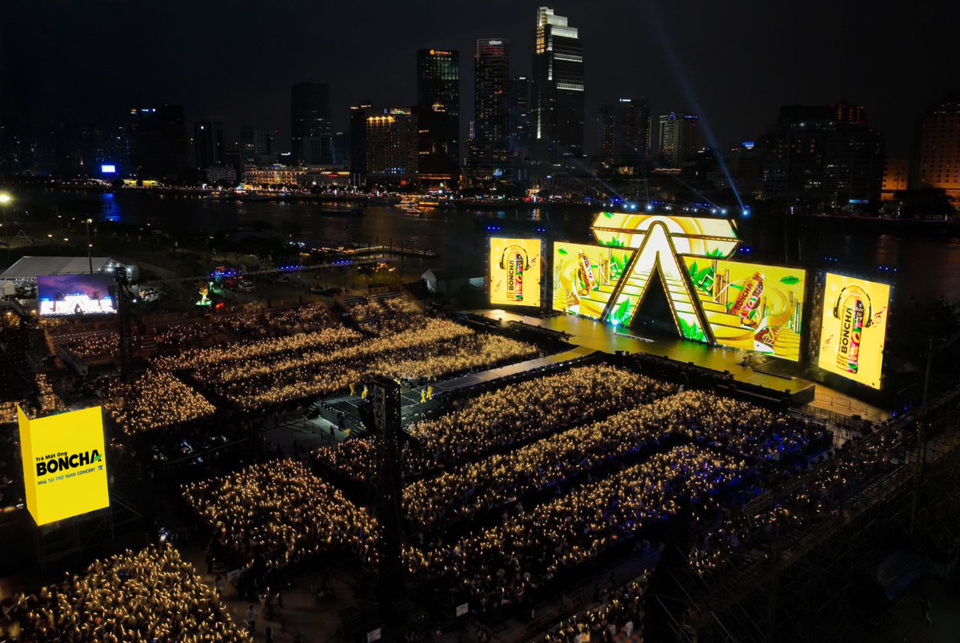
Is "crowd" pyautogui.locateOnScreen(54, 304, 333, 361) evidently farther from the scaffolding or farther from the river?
the scaffolding

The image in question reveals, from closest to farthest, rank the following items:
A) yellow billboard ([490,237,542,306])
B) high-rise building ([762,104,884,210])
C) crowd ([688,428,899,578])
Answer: crowd ([688,428,899,578]) → yellow billboard ([490,237,542,306]) → high-rise building ([762,104,884,210])

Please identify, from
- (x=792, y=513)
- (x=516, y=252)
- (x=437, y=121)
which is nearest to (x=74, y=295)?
(x=516, y=252)

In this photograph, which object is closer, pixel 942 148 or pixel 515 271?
pixel 515 271

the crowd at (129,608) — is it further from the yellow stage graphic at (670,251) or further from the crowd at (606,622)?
the yellow stage graphic at (670,251)

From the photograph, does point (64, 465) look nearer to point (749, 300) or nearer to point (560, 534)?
point (560, 534)

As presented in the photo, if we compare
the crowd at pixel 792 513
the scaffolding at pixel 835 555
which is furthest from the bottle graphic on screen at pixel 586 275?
the crowd at pixel 792 513

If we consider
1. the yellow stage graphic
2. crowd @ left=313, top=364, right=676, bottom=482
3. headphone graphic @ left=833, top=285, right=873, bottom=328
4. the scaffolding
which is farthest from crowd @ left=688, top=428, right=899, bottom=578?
the yellow stage graphic

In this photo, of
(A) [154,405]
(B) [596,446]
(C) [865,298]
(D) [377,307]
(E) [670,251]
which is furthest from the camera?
(D) [377,307]
